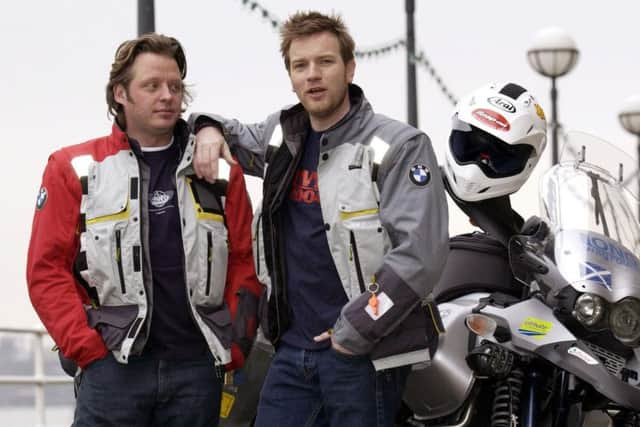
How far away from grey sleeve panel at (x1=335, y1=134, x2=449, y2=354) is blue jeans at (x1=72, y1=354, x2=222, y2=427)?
59cm

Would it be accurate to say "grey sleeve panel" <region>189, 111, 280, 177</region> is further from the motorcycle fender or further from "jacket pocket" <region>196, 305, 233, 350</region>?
the motorcycle fender

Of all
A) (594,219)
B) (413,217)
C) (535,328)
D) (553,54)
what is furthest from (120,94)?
(553,54)

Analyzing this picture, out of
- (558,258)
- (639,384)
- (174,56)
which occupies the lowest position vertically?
(639,384)

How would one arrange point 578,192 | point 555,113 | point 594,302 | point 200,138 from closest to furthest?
point 200,138 < point 594,302 < point 578,192 < point 555,113

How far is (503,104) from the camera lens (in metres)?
7.08

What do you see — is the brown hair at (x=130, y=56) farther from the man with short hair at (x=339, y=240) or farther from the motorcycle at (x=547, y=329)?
the motorcycle at (x=547, y=329)

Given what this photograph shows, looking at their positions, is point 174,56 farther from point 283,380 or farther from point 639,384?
point 639,384

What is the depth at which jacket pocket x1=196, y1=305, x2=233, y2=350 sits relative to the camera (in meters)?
5.45

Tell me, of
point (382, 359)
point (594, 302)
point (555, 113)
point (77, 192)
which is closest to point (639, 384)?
point (594, 302)

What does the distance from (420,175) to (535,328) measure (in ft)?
4.41

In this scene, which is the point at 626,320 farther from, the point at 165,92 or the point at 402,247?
the point at 165,92

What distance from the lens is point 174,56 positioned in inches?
220

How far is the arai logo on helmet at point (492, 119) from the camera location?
22.9 ft

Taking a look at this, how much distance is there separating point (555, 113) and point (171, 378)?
1340cm
